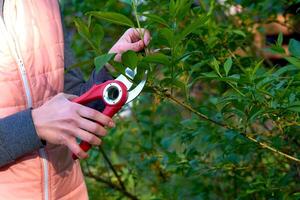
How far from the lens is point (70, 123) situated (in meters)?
1.48

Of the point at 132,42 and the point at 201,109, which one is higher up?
the point at 132,42

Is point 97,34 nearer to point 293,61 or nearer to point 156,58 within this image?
point 156,58

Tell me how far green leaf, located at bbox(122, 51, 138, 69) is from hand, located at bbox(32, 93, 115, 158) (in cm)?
13

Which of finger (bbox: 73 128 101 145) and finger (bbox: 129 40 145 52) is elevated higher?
finger (bbox: 129 40 145 52)

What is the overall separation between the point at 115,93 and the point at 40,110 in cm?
17

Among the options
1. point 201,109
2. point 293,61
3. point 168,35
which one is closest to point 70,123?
point 168,35

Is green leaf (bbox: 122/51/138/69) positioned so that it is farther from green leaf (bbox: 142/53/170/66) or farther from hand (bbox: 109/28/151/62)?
hand (bbox: 109/28/151/62)

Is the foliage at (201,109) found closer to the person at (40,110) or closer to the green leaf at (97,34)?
the green leaf at (97,34)

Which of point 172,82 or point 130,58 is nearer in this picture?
point 130,58

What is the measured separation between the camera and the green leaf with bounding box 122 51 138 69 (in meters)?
1.44

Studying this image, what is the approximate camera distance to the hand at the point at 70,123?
148cm

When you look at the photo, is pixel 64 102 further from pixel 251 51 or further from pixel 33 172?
pixel 251 51

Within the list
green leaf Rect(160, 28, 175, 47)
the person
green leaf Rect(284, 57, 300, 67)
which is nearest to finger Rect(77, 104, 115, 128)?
the person

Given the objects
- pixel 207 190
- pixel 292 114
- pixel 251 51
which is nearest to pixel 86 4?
pixel 251 51
